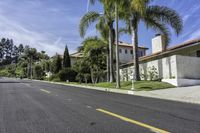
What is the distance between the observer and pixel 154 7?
28781 mm

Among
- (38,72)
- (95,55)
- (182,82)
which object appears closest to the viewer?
(182,82)

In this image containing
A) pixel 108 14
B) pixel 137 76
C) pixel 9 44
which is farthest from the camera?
pixel 9 44

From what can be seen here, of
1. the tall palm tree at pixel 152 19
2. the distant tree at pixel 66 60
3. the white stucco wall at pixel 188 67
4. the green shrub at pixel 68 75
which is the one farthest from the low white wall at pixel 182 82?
the distant tree at pixel 66 60

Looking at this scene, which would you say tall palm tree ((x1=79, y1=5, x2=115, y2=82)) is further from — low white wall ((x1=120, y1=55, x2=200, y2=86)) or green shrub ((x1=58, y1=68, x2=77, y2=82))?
green shrub ((x1=58, y1=68, x2=77, y2=82))

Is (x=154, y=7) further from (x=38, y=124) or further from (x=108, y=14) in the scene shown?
(x=38, y=124)

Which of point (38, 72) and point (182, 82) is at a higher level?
point (38, 72)

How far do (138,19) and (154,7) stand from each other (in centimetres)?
218

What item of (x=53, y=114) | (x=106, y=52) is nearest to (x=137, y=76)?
(x=106, y=52)

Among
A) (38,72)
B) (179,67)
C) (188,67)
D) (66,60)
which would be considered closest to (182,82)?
(179,67)

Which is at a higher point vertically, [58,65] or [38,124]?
[58,65]

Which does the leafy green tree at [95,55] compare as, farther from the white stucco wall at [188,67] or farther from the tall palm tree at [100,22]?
the white stucco wall at [188,67]

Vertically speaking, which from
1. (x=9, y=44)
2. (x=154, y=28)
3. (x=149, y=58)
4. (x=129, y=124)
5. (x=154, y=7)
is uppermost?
(x=9, y=44)

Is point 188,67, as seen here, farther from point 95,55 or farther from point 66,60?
point 66,60

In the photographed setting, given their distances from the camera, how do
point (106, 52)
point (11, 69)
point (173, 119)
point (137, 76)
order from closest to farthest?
point (173, 119) < point (137, 76) < point (106, 52) < point (11, 69)
